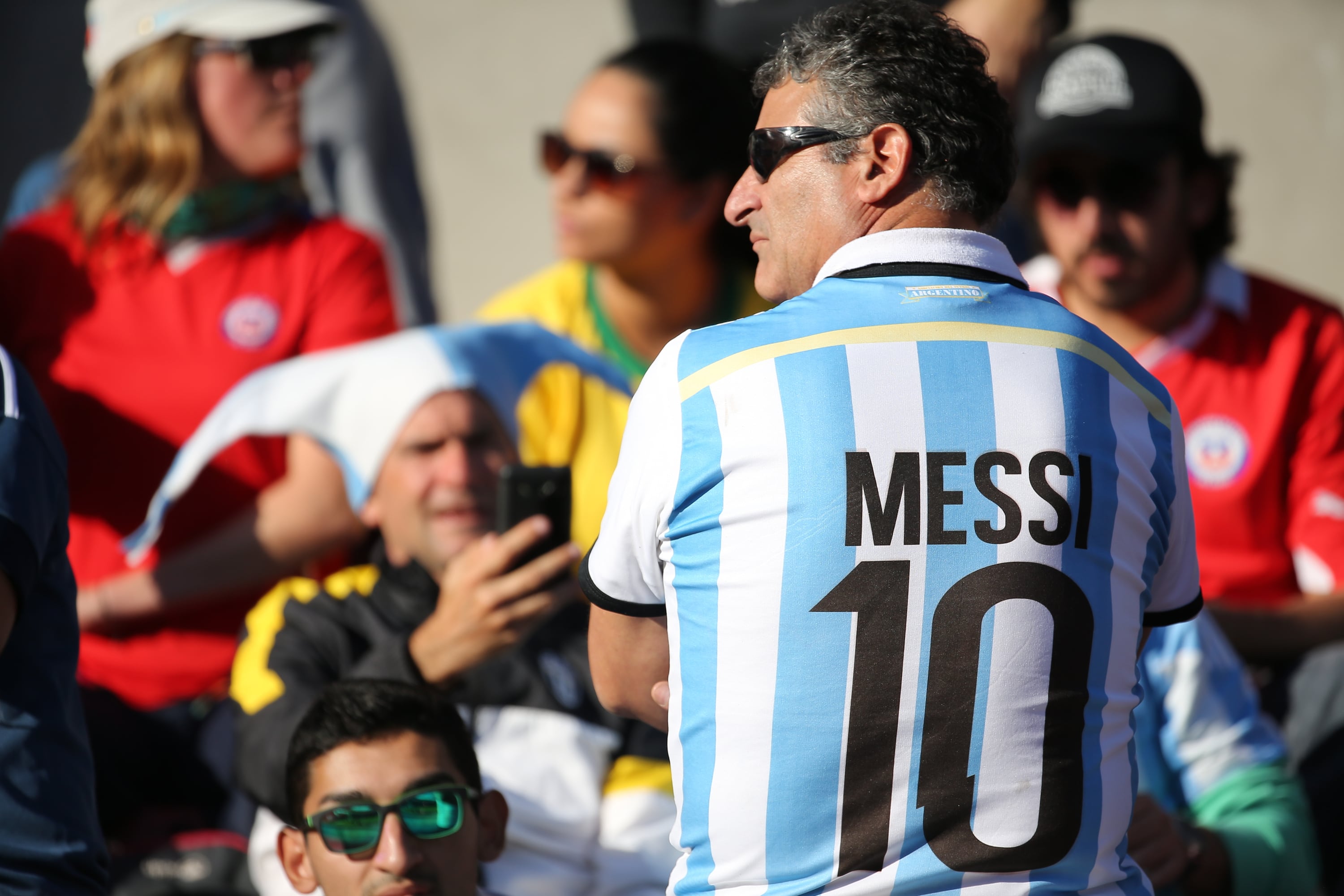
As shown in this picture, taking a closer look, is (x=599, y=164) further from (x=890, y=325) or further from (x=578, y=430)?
(x=890, y=325)

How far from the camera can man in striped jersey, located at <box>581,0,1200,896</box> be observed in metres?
1.38

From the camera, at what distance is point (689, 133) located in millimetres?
3514

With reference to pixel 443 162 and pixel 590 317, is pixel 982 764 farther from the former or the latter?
pixel 443 162

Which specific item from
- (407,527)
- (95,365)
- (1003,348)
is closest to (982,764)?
(1003,348)

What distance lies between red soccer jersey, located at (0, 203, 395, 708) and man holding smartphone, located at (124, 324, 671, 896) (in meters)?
0.29

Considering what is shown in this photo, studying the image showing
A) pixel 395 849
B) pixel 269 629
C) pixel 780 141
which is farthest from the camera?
pixel 269 629

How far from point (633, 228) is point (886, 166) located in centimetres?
199

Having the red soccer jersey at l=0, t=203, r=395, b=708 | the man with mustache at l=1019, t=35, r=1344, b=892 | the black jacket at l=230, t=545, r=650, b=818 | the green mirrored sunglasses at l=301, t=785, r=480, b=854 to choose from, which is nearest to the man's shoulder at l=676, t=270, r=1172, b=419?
the green mirrored sunglasses at l=301, t=785, r=480, b=854

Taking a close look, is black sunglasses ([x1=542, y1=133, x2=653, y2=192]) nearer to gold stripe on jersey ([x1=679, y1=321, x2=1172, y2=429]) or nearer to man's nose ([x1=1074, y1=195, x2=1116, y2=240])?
man's nose ([x1=1074, y1=195, x2=1116, y2=240])

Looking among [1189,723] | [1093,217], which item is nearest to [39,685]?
[1189,723]

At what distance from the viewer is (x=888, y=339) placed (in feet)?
4.65

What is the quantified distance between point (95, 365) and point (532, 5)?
279 centimetres

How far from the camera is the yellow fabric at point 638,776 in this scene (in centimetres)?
259

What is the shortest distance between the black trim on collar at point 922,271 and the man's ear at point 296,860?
4.20 feet
